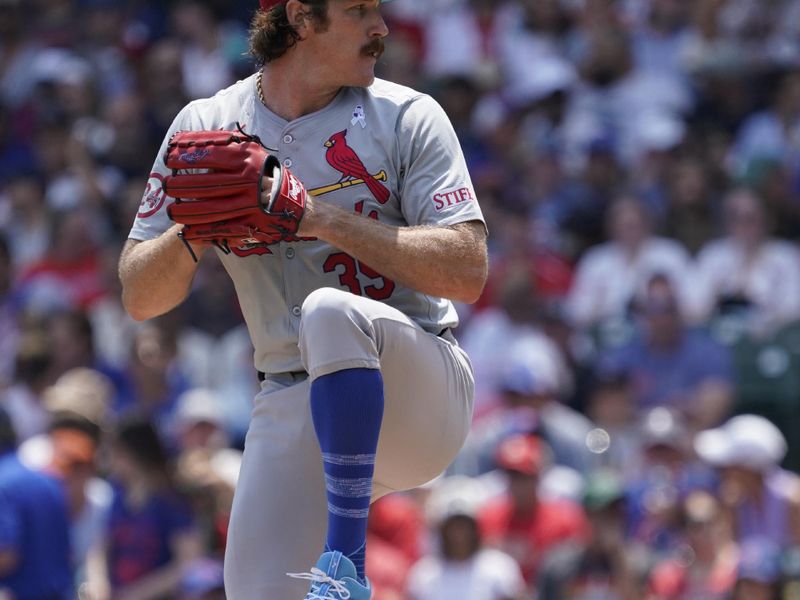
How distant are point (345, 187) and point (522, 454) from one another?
3.69 meters

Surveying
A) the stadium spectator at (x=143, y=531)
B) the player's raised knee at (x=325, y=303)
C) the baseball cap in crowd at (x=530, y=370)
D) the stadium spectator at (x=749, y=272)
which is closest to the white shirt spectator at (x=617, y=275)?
the stadium spectator at (x=749, y=272)

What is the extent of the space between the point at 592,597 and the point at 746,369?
1962 mm

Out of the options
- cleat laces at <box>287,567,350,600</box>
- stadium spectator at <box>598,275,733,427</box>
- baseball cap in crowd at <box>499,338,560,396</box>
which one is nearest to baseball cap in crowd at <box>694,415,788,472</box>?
stadium spectator at <box>598,275,733,427</box>

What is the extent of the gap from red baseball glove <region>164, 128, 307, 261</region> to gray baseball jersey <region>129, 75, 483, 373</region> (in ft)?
0.93

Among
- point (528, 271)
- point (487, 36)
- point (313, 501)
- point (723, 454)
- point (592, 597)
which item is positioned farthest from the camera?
point (487, 36)

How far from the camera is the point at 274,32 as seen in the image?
360 cm

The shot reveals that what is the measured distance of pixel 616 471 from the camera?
7328mm

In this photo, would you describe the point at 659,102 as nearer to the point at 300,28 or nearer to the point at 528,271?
the point at 528,271

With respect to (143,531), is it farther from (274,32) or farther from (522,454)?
(274,32)

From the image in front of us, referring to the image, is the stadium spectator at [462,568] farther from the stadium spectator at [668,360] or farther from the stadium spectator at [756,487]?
the stadium spectator at [668,360]

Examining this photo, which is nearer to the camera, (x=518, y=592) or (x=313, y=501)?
(x=313, y=501)

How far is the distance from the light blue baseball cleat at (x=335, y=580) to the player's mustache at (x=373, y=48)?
1.18 metres

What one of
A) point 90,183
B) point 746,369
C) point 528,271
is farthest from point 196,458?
point 90,183

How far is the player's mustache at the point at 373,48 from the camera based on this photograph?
350 centimetres
